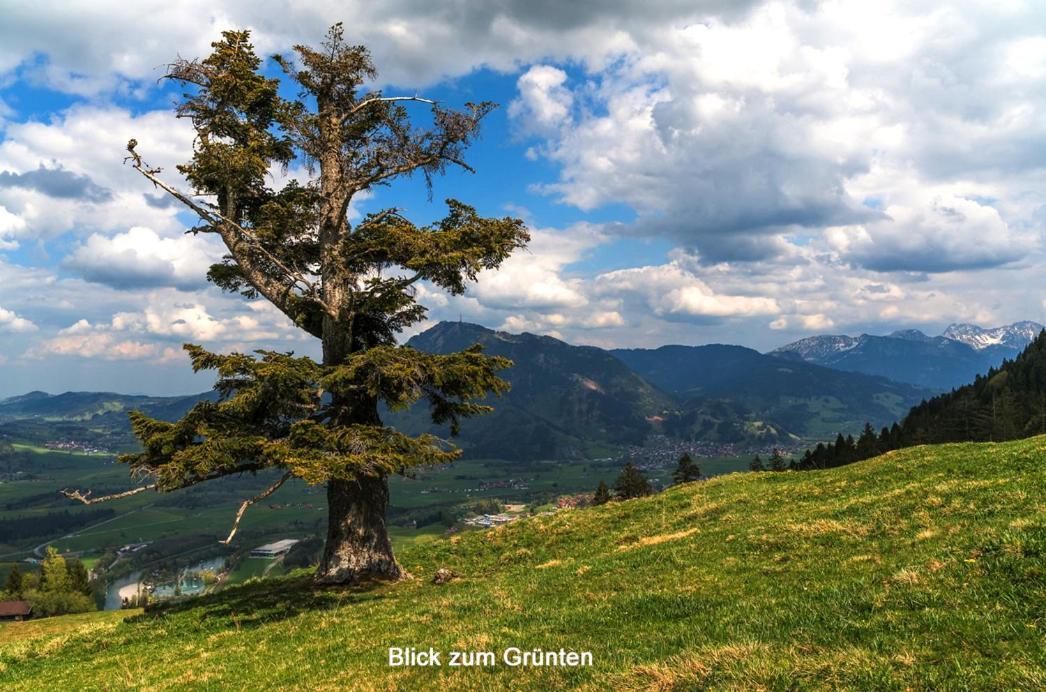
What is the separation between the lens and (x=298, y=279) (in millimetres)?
21703

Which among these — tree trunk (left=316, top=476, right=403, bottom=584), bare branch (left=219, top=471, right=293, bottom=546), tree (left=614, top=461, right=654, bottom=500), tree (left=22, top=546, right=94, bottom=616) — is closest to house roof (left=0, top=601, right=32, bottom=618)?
tree (left=22, top=546, right=94, bottom=616)

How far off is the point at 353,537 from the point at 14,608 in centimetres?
8309

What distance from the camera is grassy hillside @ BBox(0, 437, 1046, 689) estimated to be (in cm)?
783

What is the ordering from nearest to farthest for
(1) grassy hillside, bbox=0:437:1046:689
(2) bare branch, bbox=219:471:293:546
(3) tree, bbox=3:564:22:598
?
1. (1) grassy hillside, bbox=0:437:1046:689
2. (2) bare branch, bbox=219:471:293:546
3. (3) tree, bbox=3:564:22:598

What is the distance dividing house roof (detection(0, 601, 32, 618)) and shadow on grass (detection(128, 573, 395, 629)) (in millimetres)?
75366

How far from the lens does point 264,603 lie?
2033cm

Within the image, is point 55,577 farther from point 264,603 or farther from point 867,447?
point 867,447

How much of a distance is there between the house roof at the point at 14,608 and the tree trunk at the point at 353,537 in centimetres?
8064

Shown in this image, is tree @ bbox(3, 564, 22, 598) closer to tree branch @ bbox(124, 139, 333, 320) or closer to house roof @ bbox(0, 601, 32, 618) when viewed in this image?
house roof @ bbox(0, 601, 32, 618)

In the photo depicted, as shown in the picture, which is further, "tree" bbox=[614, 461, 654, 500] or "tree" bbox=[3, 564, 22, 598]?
"tree" bbox=[3, 564, 22, 598]

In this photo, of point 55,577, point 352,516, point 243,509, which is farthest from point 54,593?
point 243,509

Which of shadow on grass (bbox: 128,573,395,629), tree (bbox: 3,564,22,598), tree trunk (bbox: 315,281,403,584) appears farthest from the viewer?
tree (bbox: 3,564,22,598)

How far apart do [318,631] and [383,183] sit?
17304 millimetres

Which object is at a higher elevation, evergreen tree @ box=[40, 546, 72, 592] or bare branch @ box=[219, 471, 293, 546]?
bare branch @ box=[219, 471, 293, 546]
